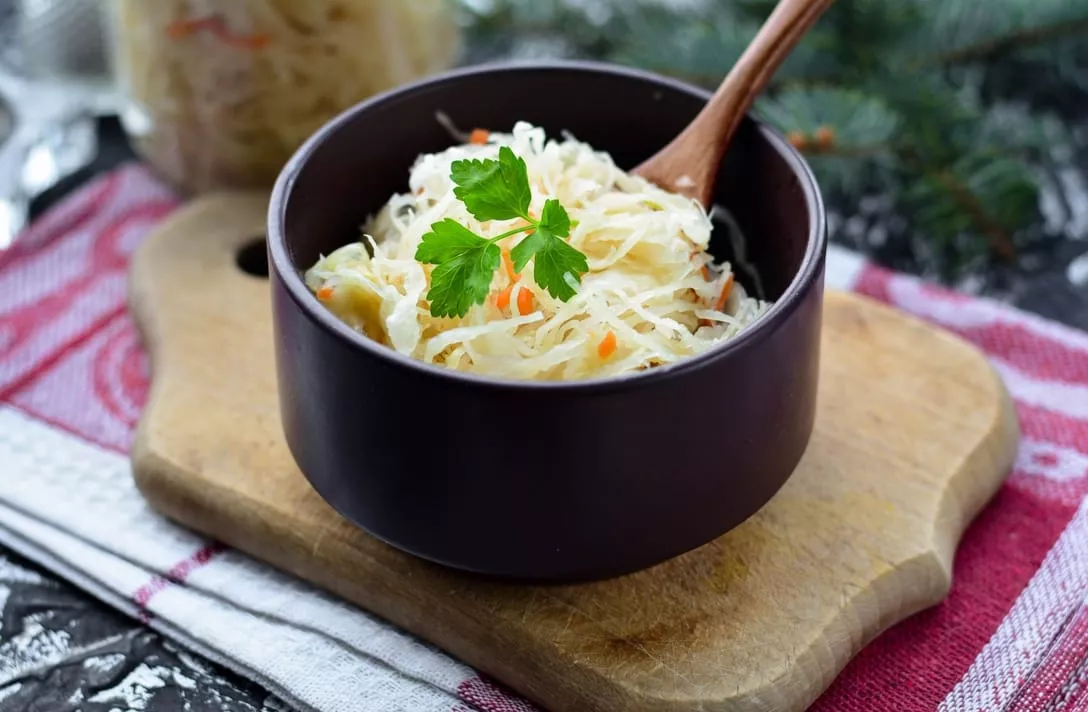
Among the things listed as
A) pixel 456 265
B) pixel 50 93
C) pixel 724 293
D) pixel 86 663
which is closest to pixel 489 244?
pixel 456 265

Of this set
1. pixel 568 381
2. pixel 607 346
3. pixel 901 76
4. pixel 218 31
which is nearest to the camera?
pixel 568 381

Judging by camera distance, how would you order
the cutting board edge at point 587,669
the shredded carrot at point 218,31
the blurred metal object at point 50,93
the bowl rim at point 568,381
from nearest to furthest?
the bowl rim at point 568,381 < the cutting board edge at point 587,669 < the shredded carrot at point 218,31 < the blurred metal object at point 50,93

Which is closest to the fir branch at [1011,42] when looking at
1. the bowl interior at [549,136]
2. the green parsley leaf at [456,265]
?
the bowl interior at [549,136]

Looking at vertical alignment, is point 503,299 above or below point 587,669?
above

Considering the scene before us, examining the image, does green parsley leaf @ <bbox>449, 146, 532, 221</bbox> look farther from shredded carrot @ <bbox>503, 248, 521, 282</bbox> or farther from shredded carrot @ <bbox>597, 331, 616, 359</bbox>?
shredded carrot @ <bbox>597, 331, 616, 359</bbox>

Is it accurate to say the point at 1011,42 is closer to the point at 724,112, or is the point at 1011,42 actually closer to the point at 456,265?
the point at 724,112

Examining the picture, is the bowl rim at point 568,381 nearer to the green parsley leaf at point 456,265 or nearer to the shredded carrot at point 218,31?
the green parsley leaf at point 456,265

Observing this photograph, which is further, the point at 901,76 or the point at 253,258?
the point at 901,76

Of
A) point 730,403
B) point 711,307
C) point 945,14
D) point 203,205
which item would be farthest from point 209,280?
point 945,14
